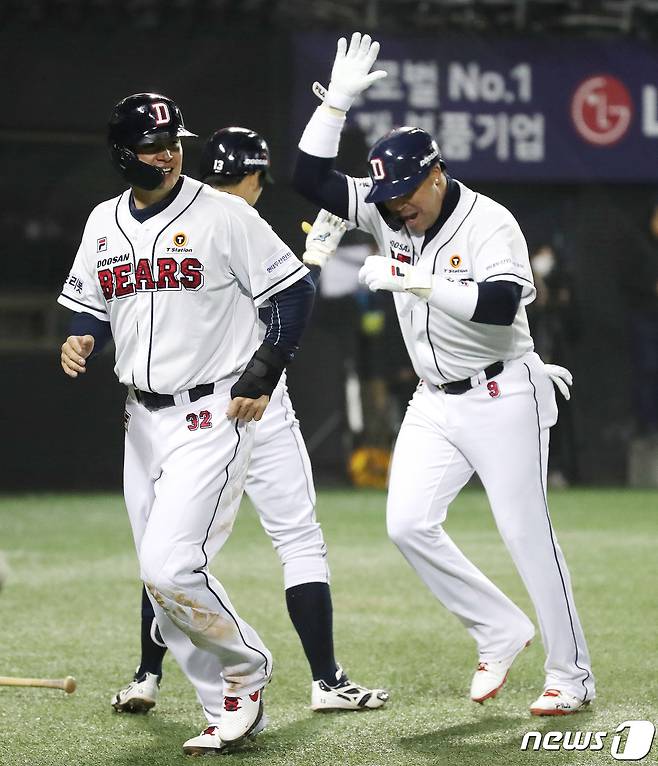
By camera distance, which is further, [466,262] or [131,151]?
[466,262]

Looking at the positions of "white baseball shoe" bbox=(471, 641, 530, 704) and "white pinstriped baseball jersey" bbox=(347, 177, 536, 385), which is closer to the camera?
"white pinstriped baseball jersey" bbox=(347, 177, 536, 385)

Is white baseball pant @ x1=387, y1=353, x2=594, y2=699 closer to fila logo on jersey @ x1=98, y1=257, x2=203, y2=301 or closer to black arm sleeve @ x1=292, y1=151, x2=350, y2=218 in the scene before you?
black arm sleeve @ x1=292, y1=151, x2=350, y2=218

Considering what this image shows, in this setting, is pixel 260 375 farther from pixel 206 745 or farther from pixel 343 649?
pixel 343 649

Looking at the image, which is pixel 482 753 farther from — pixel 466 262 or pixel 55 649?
pixel 55 649

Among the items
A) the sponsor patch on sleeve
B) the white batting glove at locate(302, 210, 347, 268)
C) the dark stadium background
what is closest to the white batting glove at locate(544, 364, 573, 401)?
the white batting glove at locate(302, 210, 347, 268)

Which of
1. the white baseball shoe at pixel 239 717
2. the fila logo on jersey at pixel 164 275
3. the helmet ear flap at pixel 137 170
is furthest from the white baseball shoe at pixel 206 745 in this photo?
the helmet ear flap at pixel 137 170

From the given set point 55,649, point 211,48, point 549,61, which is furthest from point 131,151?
point 549,61

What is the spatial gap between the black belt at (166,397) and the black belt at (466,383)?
94cm

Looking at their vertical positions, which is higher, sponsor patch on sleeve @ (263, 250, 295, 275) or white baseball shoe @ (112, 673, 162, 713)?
sponsor patch on sleeve @ (263, 250, 295, 275)

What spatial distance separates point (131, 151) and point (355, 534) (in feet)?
18.6

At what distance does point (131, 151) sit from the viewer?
4121 mm

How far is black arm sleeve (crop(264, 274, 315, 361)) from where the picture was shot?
164 inches

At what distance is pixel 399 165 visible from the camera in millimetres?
4426

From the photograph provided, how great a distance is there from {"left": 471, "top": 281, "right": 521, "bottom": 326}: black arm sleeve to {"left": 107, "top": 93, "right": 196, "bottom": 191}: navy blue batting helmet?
3.46ft
